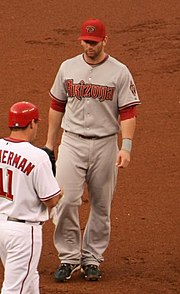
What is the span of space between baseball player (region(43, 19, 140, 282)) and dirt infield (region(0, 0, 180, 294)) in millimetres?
377

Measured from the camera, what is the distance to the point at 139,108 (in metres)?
13.8

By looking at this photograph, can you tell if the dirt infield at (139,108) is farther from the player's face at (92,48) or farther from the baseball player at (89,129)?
the player's face at (92,48)

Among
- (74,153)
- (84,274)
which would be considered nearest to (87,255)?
(84,274)

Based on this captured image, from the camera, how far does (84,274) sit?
8.72 meters

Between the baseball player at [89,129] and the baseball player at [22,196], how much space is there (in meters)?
1.33

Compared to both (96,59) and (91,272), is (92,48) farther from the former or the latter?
(91,272)

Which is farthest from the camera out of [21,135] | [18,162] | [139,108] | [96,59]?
[139,108]

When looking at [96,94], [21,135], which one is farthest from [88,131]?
[21,135]

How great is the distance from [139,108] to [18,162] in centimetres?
704

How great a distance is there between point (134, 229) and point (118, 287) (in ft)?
4.39

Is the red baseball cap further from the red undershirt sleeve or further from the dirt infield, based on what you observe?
the dirt infield

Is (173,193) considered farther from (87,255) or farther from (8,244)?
(8,244)

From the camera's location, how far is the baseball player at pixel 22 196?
22.7 feet

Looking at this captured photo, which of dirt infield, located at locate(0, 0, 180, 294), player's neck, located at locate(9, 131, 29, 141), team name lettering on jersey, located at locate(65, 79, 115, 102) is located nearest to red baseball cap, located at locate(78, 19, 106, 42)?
team name lettering on jersey, located at locate(65, 79, 115, 102)
